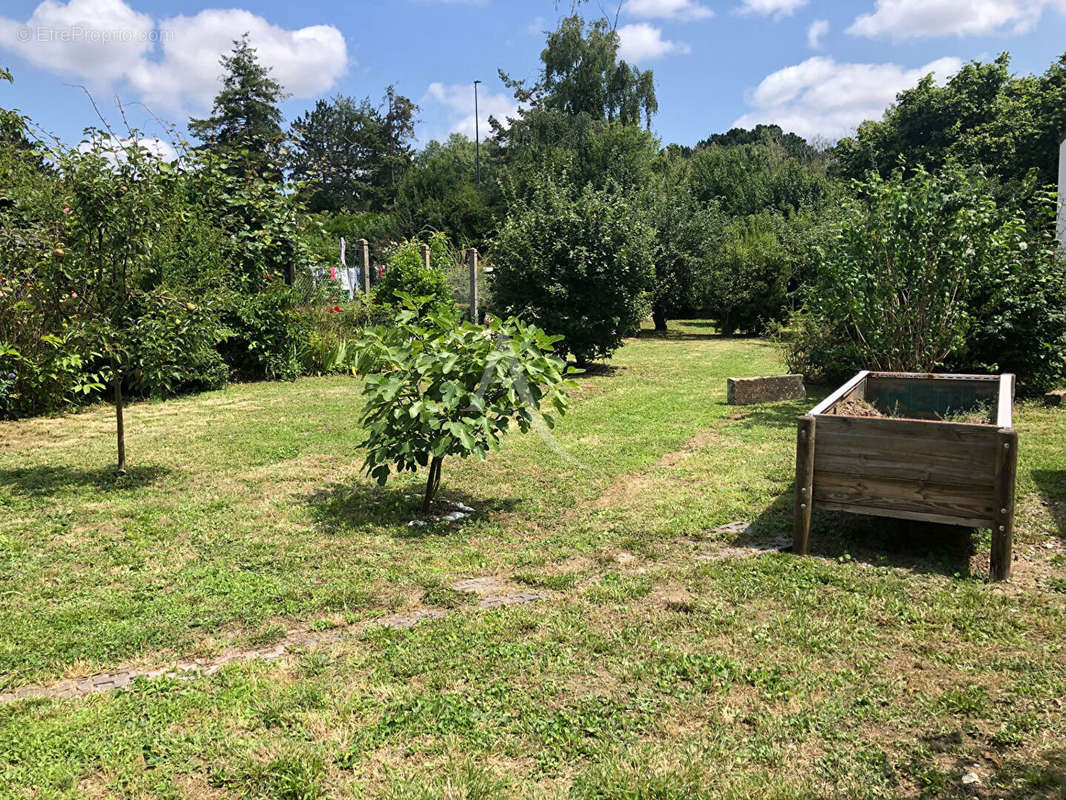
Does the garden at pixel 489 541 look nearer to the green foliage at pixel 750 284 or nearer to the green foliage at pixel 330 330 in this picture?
the green foliage at pixel 330 330

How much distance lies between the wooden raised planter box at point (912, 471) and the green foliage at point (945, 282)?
4420 mm

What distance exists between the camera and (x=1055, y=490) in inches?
221

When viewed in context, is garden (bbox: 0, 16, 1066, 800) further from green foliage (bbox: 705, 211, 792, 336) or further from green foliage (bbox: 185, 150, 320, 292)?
green foliage (bbox: 705, 211, 792, 336)

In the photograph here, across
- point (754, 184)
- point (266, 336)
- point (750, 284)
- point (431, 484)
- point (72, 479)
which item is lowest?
point (72, 479)

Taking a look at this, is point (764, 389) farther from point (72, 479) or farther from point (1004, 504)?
point (72, 479)

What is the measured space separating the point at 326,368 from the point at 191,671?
10.1 meters

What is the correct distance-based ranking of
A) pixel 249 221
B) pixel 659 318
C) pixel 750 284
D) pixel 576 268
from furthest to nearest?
pixel 659 318 → pixel 750 284 → pixel 576 268 → pixel 249 221

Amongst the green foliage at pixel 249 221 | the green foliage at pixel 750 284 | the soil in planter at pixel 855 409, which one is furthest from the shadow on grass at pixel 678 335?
the soil in planter at pixel 855 409

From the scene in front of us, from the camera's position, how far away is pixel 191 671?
303 cm

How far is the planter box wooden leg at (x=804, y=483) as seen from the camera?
4.30 metres

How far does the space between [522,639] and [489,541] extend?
4.67ft

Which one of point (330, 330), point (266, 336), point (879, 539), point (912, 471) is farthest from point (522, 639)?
point (330, 330)

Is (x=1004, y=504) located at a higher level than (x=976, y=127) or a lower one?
lower

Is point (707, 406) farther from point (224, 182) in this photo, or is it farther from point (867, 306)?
point (224, 182)
